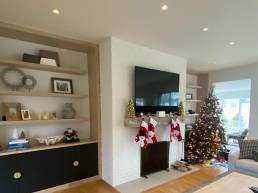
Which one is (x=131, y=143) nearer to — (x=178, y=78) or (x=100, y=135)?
(x=100, y=135)

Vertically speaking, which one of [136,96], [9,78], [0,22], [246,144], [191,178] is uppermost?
[0,22]

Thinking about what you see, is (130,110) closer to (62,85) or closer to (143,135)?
(143,135)

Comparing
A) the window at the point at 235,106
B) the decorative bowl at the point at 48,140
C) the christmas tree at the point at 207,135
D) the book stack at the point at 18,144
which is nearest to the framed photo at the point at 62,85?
the decorative bowl at the point at 48,140

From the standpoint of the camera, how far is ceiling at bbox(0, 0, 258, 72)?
1.81 metres

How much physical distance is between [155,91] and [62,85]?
1788mm

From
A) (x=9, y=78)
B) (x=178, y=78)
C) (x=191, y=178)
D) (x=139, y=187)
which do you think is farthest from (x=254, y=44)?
(x=9, y=78)

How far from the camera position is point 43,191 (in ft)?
8.23

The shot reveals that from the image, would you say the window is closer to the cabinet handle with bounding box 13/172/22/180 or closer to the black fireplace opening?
the black fireplace opening

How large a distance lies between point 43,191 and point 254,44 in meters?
4.43

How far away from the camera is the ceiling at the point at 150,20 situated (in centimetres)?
181

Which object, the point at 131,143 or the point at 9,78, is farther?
the point at 131,143

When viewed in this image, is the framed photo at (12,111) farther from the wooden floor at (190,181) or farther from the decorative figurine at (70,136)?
the wooden floor at (190,181)

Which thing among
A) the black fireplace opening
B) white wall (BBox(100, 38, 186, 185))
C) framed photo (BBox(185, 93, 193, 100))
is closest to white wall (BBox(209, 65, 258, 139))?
framed photo (BBox(185, 93, 193, 100))

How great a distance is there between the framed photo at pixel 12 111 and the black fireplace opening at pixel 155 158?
2.23 meters
